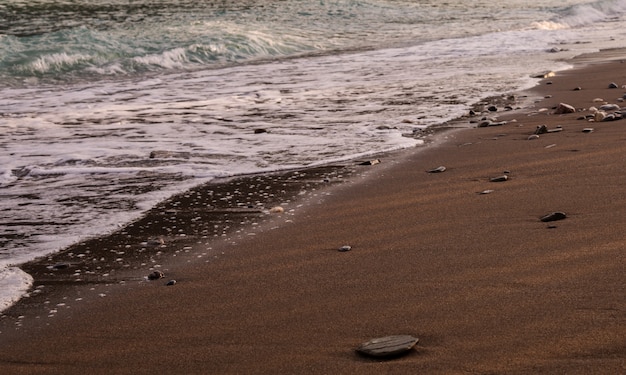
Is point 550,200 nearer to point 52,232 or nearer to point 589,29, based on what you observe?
point 52,232

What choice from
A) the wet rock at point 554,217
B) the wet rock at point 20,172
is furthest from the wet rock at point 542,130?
the wet rock at point 20,172

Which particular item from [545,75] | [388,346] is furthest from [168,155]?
[545,75]

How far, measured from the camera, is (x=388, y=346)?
8.50 feet

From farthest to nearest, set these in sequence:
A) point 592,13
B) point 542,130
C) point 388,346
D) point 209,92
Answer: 1. point 592,13
2. point 209,92
3. point 542,130
4. point 388,346

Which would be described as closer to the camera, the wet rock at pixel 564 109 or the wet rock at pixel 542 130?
the wet rock at pixel 542 130

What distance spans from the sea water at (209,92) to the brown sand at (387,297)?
711 millimetres

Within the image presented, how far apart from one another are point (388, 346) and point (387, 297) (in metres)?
0.50

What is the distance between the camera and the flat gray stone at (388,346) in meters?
2.56

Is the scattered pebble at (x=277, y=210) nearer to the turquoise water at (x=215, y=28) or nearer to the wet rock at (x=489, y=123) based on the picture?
the wet rock at (x=489, y=123)

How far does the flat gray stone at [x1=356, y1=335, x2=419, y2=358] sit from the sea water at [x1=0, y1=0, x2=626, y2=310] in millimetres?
1599

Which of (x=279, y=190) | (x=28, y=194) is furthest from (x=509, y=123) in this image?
(x=28, y=194)

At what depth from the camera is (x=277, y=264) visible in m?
3.70

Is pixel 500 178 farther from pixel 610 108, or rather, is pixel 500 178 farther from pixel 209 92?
pixel 209 92

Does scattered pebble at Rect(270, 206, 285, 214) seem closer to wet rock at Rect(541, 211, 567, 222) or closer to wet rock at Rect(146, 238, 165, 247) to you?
wet rock at Rect(146, 238, 165, 247)
